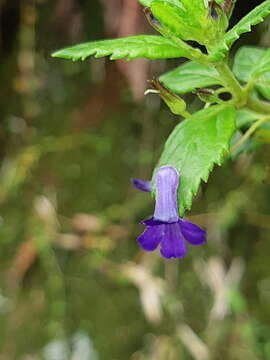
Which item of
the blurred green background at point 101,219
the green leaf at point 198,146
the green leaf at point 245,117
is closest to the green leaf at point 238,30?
the green leaf at point 198,146

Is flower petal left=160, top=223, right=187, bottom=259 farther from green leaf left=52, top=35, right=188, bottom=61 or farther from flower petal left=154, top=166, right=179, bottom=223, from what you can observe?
green leaf left=52, top=35, right=188, bottom=61

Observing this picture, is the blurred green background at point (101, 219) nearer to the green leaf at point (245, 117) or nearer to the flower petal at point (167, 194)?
the green leaf at point (245, 117)

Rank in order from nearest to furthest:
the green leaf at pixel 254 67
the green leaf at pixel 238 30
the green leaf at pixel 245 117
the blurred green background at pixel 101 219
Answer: the green leaf at pixel 238 30 → the green leaf at pixel 254 67 → the green leaf at pixel 245 117 → the blurred green background at pixel 101 219

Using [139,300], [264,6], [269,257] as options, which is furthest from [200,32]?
[139,300]

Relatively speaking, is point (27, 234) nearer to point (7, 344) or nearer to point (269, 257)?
point (7, 344)

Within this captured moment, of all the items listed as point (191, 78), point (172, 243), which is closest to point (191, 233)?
point (172, 243)

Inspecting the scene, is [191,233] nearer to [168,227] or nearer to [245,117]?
[168,227]

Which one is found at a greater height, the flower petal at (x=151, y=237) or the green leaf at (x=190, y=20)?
the green leaf at (x=190, y=20)

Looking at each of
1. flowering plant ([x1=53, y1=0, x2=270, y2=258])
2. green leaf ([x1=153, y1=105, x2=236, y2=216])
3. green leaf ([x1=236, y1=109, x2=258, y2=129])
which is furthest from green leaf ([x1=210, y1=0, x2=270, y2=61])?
green leaf ([x1=236, y1=109, x2=258, y2=129])
